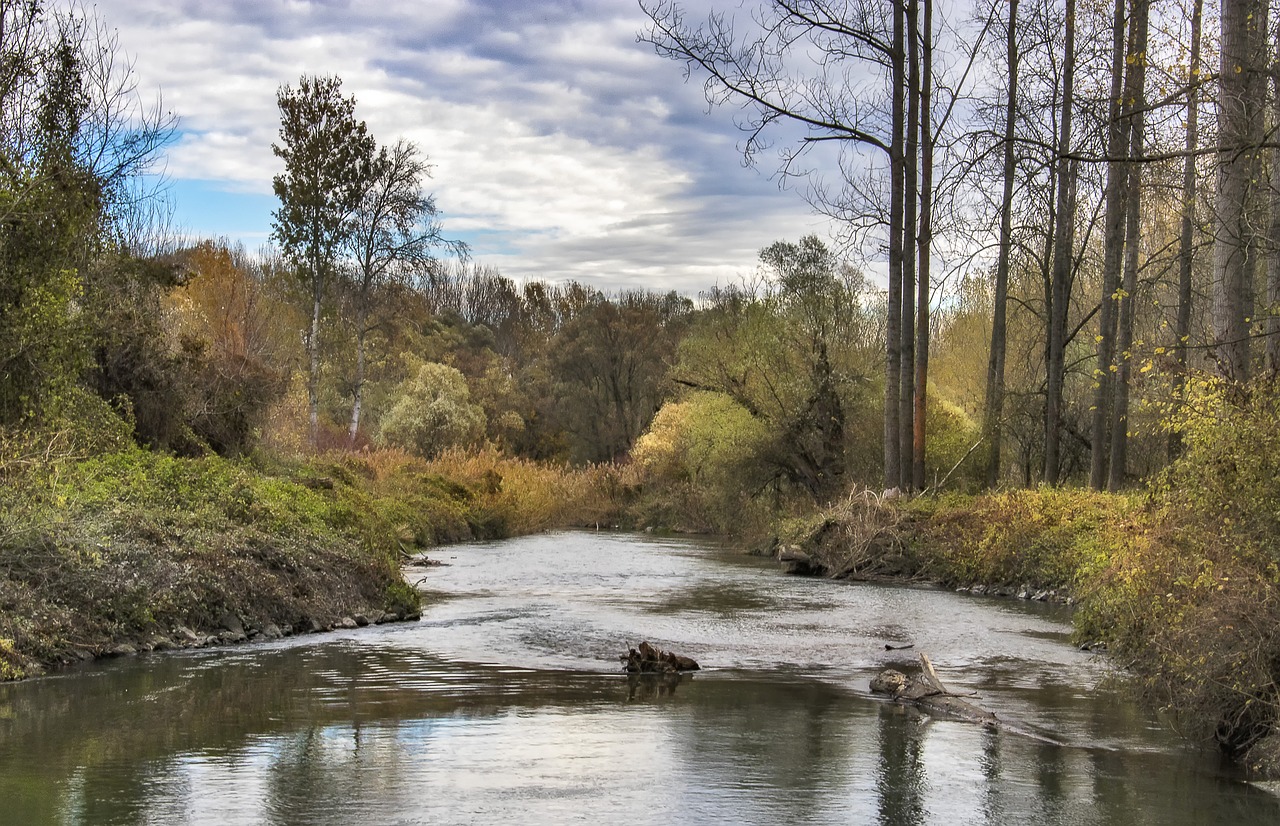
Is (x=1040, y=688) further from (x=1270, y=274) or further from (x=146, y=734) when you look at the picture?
(x=146, y=734)

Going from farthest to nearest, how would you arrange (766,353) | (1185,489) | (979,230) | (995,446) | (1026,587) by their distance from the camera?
(766,353)
(995,446)
(979,230)
(1026,587)
(1185,489)

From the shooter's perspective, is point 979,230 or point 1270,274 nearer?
point 1270,274

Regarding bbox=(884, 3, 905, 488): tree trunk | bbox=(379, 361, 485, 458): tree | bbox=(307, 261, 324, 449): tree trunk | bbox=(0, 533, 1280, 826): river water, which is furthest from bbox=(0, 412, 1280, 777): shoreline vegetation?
bbox=(379, 361, 485, 458): tree

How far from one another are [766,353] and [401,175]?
16.2m

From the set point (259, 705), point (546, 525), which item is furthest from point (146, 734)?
point (546, 525)

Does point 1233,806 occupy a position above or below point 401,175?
below

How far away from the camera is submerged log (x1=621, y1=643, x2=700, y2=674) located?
1294 centimetres

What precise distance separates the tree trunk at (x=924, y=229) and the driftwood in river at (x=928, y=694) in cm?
1688

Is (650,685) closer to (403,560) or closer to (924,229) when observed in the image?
(403,560)

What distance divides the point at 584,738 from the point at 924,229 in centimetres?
2141

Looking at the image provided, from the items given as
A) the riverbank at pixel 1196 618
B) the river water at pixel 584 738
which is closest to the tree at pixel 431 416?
the river water at pixel 584 738

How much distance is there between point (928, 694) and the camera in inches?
439

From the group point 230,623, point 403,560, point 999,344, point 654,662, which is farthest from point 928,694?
point 999,344

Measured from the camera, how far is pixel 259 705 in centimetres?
1061
